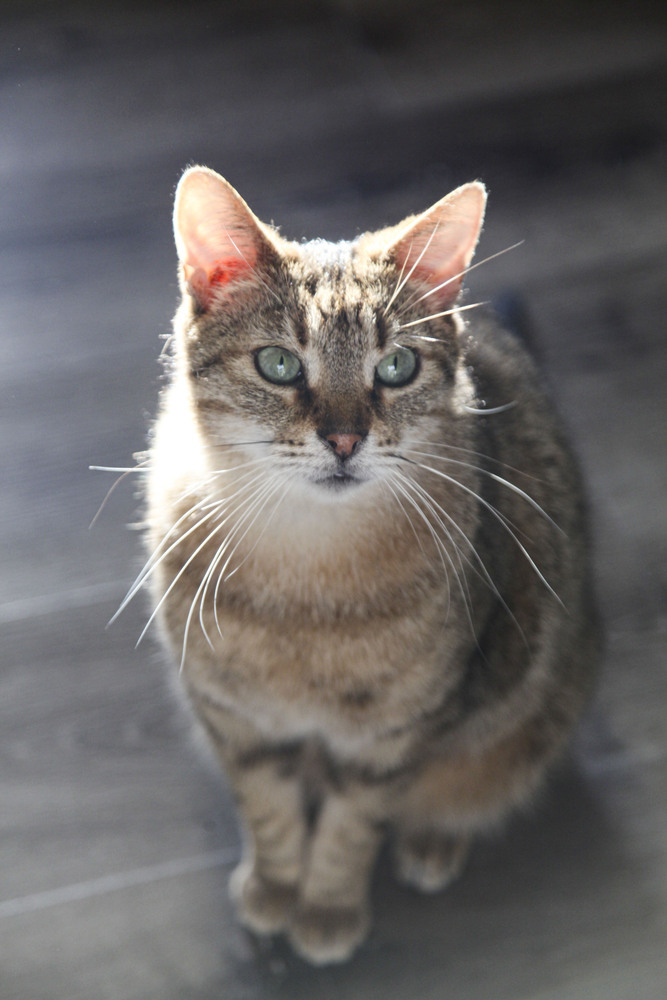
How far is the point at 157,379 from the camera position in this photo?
1377mm

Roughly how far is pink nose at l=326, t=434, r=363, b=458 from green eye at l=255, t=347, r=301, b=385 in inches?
2.8

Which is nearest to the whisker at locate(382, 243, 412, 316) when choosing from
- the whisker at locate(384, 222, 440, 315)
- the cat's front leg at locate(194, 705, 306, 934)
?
the whisker at locate(384, 222, 440, 315)

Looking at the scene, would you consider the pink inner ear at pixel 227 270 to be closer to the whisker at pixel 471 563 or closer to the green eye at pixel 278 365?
the green eye at pixel 278 365

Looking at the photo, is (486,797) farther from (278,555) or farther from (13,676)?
(13,676)

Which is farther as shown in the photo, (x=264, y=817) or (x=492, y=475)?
(x=264, y=817)

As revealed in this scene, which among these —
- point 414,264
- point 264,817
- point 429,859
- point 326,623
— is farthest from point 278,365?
point 429,859

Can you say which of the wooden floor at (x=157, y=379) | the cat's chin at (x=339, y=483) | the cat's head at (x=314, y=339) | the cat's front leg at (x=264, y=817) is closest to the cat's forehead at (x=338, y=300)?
the cat's head at (x=314, y=339)

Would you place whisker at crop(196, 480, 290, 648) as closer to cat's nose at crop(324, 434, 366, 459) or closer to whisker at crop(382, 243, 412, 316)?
cat's nose at crop(324, 434, 366, 459)

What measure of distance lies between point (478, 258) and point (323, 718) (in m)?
0.89

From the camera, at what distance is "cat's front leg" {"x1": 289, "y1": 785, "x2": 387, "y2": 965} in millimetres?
976

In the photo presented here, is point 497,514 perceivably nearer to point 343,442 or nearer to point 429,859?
point 343,442

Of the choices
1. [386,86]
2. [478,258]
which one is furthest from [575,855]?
[386,86]

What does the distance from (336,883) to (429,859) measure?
0.11 metres

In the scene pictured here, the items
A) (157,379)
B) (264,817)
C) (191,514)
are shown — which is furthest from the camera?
(157,379)
